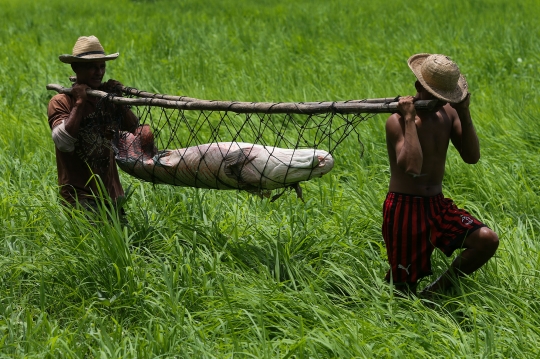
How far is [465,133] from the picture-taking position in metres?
3.08

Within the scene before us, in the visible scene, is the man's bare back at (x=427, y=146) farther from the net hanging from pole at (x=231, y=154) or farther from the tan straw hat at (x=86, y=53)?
the tan straw hat at (x=86, y=53)

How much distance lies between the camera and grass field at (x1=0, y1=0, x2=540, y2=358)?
112 inches

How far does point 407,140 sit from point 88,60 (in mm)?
1561

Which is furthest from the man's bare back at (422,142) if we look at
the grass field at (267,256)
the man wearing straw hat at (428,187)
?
the grass field at (267,256)

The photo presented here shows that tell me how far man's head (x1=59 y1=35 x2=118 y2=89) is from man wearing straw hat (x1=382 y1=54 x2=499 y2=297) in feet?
4.74

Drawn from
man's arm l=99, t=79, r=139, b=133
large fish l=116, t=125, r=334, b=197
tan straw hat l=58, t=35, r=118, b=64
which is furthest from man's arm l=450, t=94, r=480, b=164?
tan straw hat l=58, t=35, r=118, b=64

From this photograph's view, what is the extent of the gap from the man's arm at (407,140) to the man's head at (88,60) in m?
1.46

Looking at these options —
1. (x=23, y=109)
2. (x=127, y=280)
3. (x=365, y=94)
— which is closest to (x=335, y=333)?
(x=127, y=280)

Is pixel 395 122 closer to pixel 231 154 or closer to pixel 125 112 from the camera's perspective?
pixel 231 154

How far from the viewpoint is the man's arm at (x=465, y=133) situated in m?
3.02

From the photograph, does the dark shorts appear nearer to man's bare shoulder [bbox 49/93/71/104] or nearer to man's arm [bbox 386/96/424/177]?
man's arm [bbox 386/96/424/177]

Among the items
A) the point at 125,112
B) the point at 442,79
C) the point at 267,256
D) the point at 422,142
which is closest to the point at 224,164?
the point at 267,256

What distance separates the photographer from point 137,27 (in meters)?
10.4

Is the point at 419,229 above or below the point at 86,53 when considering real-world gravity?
below
